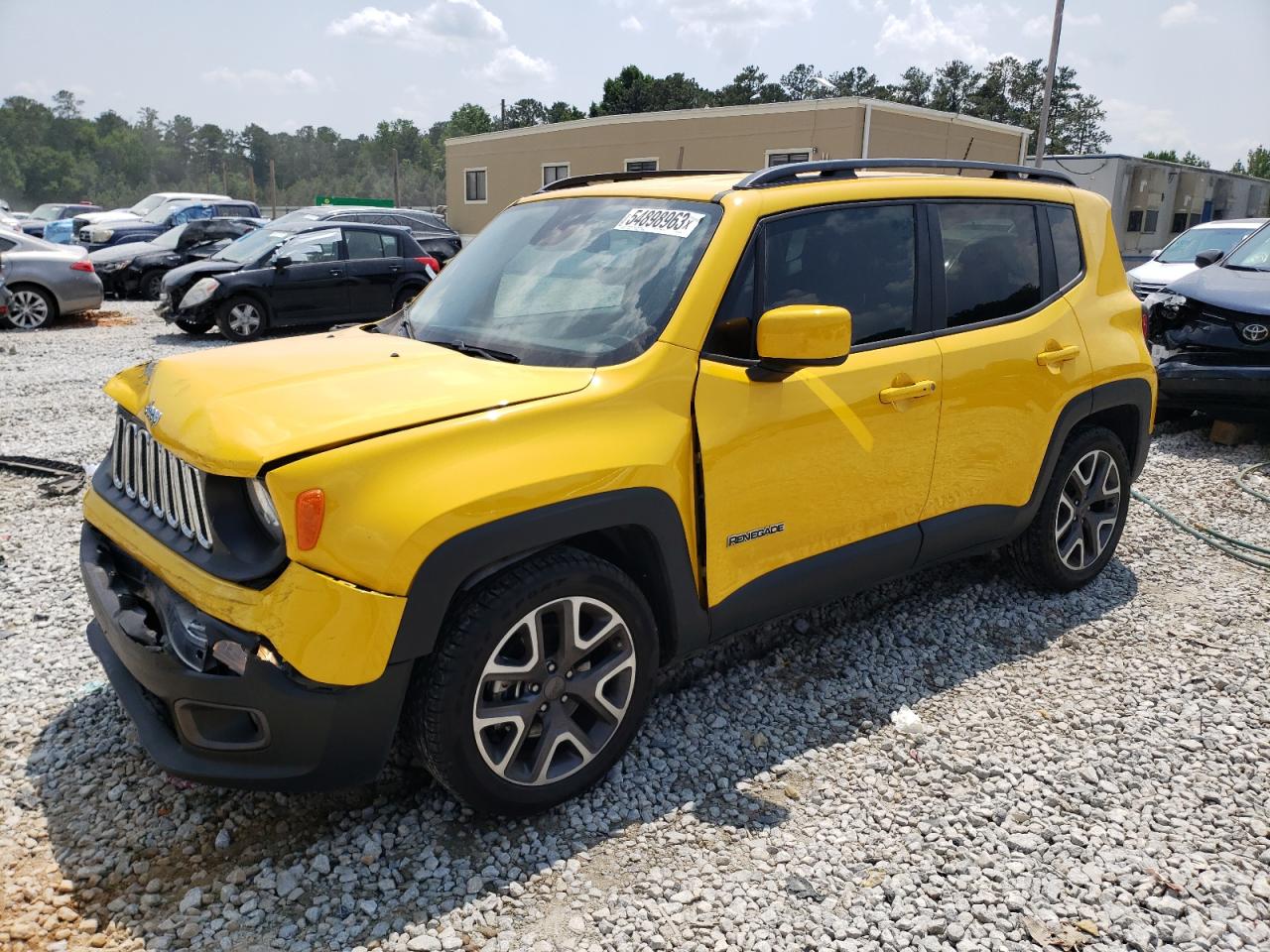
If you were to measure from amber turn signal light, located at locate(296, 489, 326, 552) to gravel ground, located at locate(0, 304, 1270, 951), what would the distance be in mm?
1013

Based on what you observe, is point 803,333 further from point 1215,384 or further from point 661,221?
point 1215,384

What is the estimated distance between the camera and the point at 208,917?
99.7 inches

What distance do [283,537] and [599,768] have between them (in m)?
1.24

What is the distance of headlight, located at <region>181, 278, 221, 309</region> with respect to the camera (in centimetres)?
1224

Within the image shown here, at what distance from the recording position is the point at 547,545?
2723 millimetres

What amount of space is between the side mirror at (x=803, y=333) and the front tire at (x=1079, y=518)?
1.89 meters

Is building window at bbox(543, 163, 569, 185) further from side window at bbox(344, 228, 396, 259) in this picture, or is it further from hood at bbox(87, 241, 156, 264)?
side window at bbox(344, 228, 396, 259)

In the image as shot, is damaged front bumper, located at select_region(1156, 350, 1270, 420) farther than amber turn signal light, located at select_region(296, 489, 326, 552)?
Yes

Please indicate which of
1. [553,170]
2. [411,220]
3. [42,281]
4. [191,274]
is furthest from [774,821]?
[553,170]

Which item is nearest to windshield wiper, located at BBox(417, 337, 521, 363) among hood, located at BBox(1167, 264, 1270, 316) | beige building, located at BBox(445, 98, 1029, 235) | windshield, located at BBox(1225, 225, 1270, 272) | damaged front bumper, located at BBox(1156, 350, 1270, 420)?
damaged front bumper, located at BBox(1156, 350, 1270, 420)

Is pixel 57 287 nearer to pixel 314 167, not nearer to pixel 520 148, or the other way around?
pixel 520 148

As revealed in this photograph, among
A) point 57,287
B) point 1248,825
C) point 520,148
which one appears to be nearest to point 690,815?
point 1248,825

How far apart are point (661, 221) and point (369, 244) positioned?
1071cm

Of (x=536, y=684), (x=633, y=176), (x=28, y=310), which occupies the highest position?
→ (x=633, y=176)
